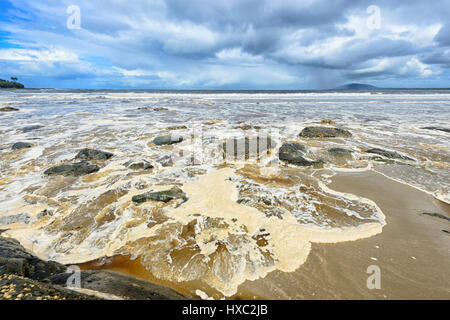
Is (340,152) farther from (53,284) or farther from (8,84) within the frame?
(8,84)

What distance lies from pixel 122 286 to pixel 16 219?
3851mm

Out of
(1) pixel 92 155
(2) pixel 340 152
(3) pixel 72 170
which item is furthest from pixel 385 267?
(1) pixel 92 155

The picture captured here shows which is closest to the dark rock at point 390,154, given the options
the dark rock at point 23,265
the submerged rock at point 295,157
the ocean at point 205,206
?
the ocean at point 205,206

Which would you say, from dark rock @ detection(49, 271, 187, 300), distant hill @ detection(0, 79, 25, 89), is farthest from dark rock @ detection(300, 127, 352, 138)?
distant hill @ detection(0, 79, 25, 89)

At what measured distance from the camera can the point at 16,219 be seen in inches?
173

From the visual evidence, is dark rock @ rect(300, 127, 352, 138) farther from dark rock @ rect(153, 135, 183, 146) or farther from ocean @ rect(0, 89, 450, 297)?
dark rock @ rect(153, 135, 183, 146)

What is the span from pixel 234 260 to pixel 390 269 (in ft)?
7.57

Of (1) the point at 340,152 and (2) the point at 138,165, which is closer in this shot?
(2) the point at 138,165

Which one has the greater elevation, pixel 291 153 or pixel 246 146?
pixel 246 146

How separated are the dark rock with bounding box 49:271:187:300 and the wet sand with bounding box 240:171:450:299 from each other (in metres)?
1.07

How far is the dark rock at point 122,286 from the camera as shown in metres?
2.28

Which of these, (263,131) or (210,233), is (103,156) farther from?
(263,131)

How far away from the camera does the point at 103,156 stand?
26.2ft

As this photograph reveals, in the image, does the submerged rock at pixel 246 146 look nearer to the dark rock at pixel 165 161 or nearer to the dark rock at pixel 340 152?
the dark rock at pixel 165 161
